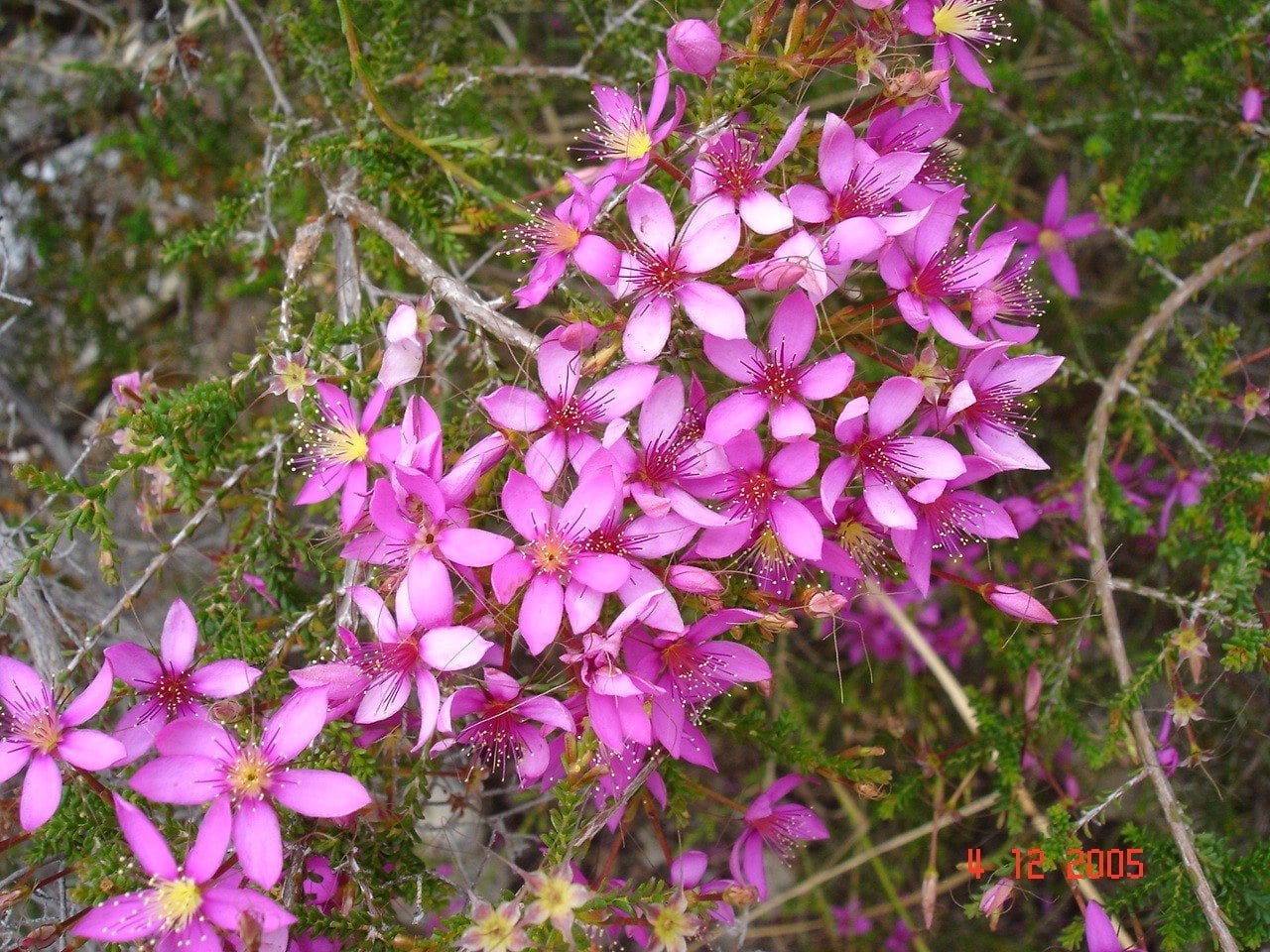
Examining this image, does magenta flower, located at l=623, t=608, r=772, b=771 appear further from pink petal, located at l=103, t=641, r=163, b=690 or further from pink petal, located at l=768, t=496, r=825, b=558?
pink petal, located at l=103, t=641, r=163, b=690

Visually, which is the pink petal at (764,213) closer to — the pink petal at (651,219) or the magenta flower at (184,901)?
the pink petal at (651,219)

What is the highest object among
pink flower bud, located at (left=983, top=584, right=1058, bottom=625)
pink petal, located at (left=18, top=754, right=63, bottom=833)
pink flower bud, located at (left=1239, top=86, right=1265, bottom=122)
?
pink flower bud, located at (left=1239, top=86, right=1265, bottom=122)

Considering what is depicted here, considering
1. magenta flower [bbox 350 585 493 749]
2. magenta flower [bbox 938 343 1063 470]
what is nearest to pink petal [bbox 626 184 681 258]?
magenta flower [bbox 938 343 1063 470]

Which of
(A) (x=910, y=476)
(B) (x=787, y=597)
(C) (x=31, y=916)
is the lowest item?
(C) (x=31, y=916)

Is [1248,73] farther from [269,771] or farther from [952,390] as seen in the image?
[269,771]

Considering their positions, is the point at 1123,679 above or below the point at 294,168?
below

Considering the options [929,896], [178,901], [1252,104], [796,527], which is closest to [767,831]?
[929,896]

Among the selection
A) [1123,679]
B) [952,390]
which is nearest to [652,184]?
[952,390]
